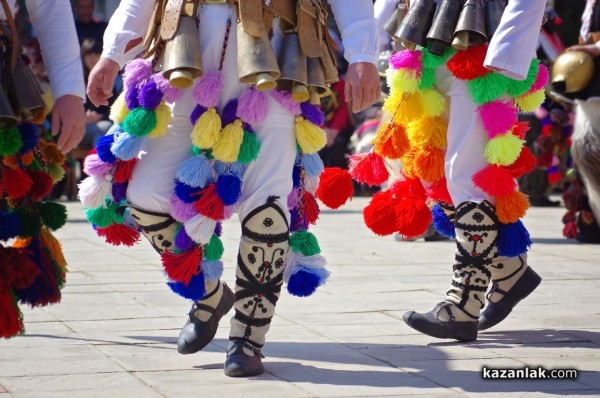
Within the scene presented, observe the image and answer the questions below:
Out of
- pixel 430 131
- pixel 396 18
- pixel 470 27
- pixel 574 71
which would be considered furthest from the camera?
pixel 574 71

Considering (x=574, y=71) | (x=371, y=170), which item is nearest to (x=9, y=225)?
(x=371, y=170)

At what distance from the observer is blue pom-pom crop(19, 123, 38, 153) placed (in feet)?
11.0

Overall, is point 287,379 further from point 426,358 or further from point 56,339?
point 56,339

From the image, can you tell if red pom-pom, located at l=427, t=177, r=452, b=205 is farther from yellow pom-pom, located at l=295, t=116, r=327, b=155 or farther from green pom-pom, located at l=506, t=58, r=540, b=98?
yellow pom-pom, located at l=295, t=116, r=327, b=155

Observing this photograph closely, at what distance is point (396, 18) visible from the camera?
5.11 meters

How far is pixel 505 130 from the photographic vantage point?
4590 mm

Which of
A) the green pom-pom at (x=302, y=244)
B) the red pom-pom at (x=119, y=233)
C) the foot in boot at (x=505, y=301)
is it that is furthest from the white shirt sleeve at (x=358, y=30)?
the foot in boot at (x=505, y=301)

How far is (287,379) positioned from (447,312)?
3.04ft

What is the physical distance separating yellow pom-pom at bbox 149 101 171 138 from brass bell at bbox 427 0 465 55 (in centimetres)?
118

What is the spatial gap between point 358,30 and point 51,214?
49.3 inches

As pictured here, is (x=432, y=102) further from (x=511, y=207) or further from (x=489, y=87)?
(x=511, y=207)

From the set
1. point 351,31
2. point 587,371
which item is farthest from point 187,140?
point 587,371

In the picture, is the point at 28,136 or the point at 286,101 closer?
the point at 28,136

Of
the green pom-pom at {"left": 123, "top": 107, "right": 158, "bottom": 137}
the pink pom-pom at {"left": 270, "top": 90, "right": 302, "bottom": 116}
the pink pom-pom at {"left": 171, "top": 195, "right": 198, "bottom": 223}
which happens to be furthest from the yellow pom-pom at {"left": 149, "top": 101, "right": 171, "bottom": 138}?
the pink pom-pom at {"left": 270, "top": 90, "right": 302, "bottom": 116}
